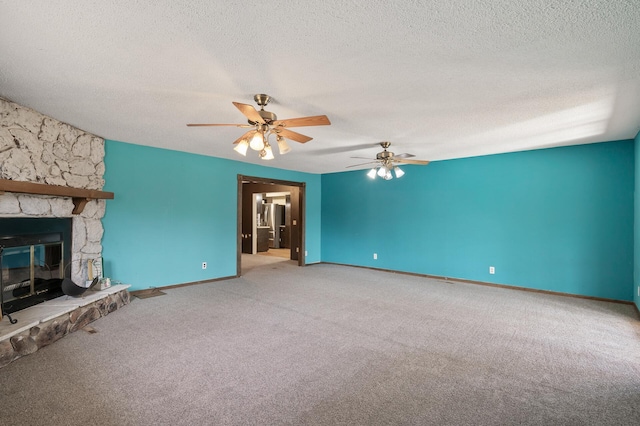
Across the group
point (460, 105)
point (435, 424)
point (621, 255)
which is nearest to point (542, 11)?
point (460, 105)

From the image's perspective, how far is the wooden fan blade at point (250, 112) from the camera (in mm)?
2156

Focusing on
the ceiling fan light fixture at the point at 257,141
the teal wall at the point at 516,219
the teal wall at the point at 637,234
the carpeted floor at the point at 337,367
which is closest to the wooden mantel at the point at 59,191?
the carpeted floor at the point at 337,367

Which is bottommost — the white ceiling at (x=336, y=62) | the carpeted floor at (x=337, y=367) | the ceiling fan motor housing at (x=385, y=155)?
the carpeted floor at (x=337, y=367)

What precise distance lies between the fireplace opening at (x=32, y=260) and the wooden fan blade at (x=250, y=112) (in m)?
2.58

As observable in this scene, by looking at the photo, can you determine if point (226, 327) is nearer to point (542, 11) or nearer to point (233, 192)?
point (233, 192)

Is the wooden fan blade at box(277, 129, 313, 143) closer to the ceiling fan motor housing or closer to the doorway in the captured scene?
the ceiling fan motor housing

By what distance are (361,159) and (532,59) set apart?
3824 millimetres

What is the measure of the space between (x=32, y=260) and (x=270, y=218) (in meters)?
8.05

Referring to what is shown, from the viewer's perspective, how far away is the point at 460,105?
9.36ft

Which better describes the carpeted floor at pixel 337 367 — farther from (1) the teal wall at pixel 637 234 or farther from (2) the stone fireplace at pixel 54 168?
(2) the stone fireplace at pixel 54 168

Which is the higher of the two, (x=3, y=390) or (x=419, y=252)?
(x=419, y=252)

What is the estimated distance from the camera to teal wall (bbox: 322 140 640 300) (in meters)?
4.22

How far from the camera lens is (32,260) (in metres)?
3.19

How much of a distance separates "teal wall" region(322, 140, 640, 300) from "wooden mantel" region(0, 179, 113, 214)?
16.1 ft
